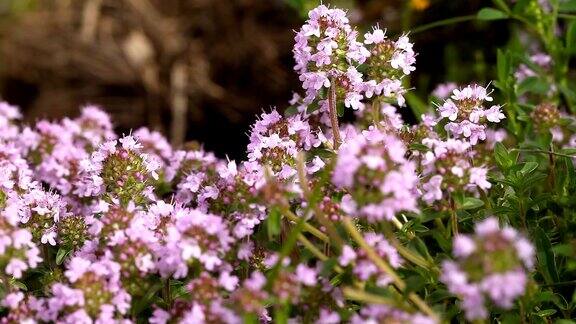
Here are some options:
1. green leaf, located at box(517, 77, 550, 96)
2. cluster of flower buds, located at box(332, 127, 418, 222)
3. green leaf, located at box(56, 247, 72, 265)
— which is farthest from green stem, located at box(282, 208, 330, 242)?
green leaf, located at box(517, 77, 550, 96)

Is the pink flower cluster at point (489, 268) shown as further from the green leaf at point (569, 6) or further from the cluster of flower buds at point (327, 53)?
the green leaf at point (569, 6)

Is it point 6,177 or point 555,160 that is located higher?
point 555,160

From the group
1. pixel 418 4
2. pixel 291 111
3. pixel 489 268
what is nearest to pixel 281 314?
pixel 489 268

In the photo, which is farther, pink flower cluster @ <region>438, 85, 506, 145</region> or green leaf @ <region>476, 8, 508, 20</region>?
green leaf @ <region>476, 8, 508, 20</region>

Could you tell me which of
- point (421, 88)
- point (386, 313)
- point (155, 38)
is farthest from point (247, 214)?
point (155, 38)

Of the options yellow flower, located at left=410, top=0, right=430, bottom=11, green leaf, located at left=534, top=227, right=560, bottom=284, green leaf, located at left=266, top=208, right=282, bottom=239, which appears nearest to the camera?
green leaf, located at left=266, top=208, right=282, bottom=239

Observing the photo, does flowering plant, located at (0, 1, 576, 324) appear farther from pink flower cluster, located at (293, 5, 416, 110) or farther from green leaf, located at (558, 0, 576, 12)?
green leaf, located at (558, 0, 576, 12)

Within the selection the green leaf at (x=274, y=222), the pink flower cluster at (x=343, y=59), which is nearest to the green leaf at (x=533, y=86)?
the pink flower cluster at (x=343, y=59)

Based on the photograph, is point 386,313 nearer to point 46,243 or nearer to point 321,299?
point 321,299
